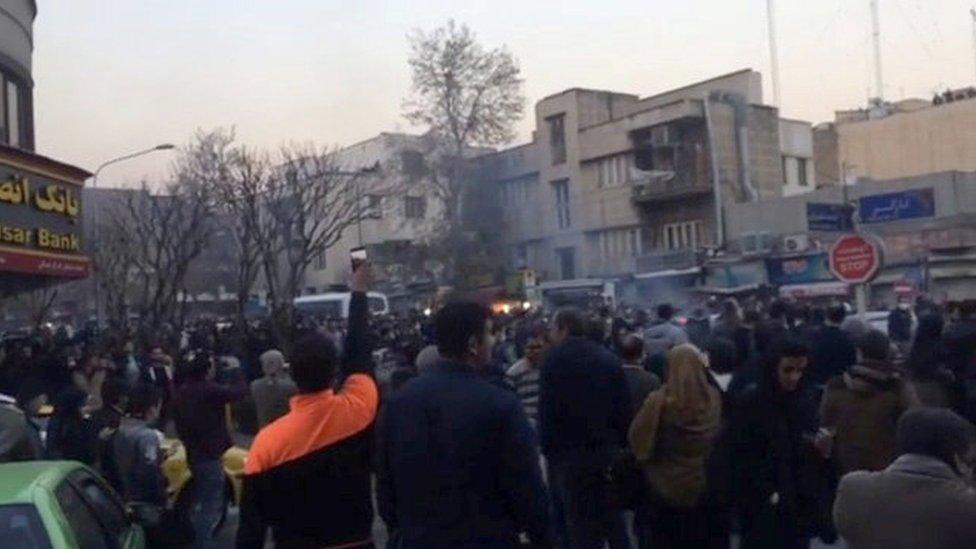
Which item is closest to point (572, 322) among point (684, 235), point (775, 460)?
point (775, 460)

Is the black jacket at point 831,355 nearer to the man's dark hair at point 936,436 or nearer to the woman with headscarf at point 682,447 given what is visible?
the woman with headscarf at point 682,447

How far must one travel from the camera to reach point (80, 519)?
248 inches

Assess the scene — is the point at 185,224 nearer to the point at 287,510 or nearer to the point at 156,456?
→ the point at 156,456

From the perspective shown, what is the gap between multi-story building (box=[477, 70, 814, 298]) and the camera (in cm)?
4981

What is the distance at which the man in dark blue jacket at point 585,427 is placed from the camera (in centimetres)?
841

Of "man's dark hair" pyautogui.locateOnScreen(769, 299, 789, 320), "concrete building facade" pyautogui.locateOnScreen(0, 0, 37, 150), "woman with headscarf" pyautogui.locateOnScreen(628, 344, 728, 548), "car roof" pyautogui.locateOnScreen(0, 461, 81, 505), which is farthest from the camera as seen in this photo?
"concrete building facade" pyautogui.locateOnScreen(0, 0, 37, 150)

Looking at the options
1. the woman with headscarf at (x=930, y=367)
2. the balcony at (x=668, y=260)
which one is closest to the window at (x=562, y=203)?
the balcony at (x=668, y=260)

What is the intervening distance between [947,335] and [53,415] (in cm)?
696

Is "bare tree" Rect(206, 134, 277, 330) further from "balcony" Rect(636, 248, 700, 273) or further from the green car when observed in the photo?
the green car

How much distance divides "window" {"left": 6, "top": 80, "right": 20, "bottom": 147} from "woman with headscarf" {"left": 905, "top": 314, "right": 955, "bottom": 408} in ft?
60.6

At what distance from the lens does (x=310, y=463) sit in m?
5.25

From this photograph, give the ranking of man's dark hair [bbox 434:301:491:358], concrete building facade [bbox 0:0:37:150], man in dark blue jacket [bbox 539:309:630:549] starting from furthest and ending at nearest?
concrete building facade [bbox 0:0:37:150]
man in dark blue jacket [bbox 539:309:630:549]
man's dark hair [bbox 434:301:491:358]

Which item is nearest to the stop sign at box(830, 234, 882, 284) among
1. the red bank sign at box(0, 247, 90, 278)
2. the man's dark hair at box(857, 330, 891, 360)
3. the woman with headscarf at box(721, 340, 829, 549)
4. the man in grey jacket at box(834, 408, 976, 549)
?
the man's dark hair at box(857, 330, 891, 360)

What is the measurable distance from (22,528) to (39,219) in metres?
18.7
